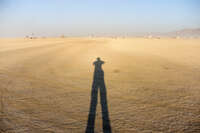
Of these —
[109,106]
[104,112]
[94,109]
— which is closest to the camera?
[104,112]

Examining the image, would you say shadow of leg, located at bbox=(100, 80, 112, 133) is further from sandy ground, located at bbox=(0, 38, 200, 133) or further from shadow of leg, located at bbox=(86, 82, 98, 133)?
shadow of leg, located at bbox=(86, 82, 98, 133)

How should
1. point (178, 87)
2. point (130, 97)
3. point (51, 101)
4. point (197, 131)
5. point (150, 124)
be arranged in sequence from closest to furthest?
point (197, 131)
point (150, 124)
point (51, 101)
point (130, 97)
point (178, 87)

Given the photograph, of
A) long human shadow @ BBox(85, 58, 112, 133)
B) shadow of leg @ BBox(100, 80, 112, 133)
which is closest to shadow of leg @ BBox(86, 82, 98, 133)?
long human shadow @ BBox(85, 58, 112, 133)

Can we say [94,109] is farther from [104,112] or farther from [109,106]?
[109,106]

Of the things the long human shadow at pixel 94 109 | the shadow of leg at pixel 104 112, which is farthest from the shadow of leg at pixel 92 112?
the shadow of leg at pixel 104 112

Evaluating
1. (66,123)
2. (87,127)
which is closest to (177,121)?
(87,127)

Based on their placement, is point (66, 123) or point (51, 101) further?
point (51, 101)

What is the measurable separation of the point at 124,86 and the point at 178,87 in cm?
212

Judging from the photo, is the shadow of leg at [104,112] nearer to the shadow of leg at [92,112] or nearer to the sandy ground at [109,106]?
the sandy ground at [109,106]

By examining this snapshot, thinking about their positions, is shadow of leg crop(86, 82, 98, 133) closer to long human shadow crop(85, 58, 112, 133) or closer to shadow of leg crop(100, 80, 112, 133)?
long human shadow crop(85, 58, 112, 133)

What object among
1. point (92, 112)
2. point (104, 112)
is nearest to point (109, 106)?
point (104, 112)

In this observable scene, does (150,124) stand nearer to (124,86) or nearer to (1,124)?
(124,86)

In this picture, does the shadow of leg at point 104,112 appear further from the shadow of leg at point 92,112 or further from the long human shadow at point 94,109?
the shadow of leg at point 92,112

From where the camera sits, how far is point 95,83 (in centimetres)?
609
